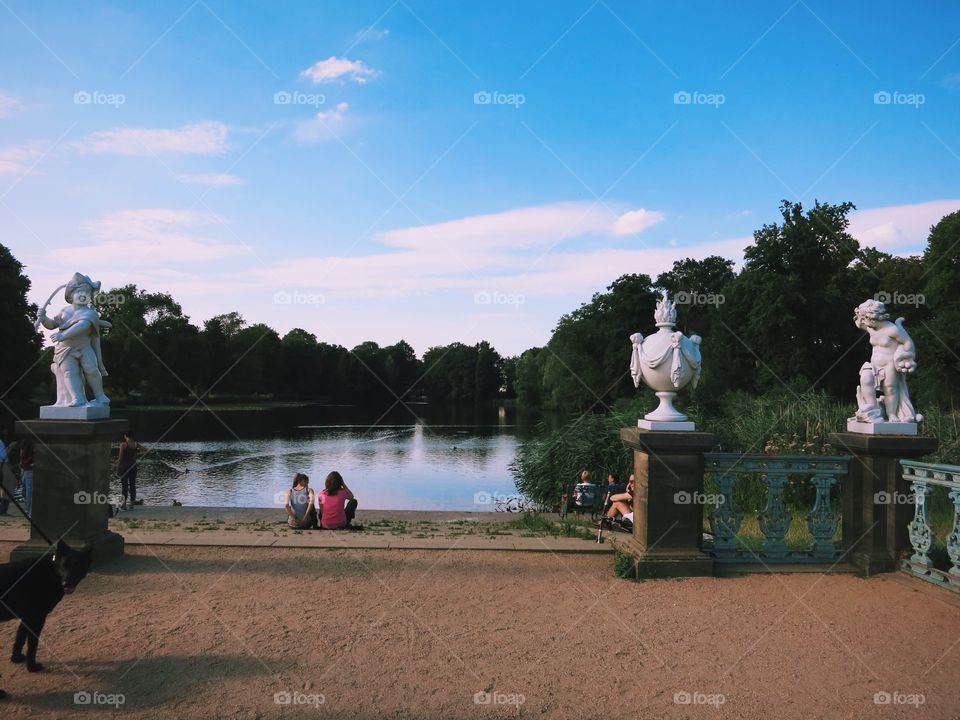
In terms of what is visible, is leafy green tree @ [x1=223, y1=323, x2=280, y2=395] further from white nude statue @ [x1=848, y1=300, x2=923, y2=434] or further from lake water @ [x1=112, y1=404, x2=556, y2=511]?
white nude statue @ [x1=848, y1=300, x2=923, y2=434]

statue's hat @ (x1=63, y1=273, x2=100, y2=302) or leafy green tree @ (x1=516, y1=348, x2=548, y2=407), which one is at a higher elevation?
statue's hat @ (x1=63, y1=273, x2=100, y2=302)

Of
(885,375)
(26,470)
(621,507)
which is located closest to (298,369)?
(26,470)

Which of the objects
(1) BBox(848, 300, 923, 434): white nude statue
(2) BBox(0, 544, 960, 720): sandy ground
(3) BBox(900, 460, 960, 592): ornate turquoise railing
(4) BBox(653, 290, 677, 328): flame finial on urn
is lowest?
(2) BBox(0, 544, 960, 720): sandy ground

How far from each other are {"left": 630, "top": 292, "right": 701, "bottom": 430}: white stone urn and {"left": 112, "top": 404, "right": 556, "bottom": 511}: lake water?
34.9ft

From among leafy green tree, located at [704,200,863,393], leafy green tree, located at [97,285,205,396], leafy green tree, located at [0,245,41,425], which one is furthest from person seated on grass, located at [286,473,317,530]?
leafy green tree, located at [97,285,205,396]

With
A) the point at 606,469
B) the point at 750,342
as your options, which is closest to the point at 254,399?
the point at 750,342

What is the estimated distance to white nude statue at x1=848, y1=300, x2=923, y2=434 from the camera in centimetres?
683

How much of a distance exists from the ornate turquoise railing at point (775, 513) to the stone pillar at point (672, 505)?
0.30 meters

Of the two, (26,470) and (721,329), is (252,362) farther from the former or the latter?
(26,470)

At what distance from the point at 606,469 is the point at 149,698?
12281mm

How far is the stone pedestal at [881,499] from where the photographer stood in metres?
6.82

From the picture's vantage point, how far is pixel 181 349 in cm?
6338

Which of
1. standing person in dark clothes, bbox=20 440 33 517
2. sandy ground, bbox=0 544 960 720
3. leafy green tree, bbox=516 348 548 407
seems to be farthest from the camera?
leafy green tree, bbox=516 348 548 407

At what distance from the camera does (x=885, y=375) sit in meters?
6.96
